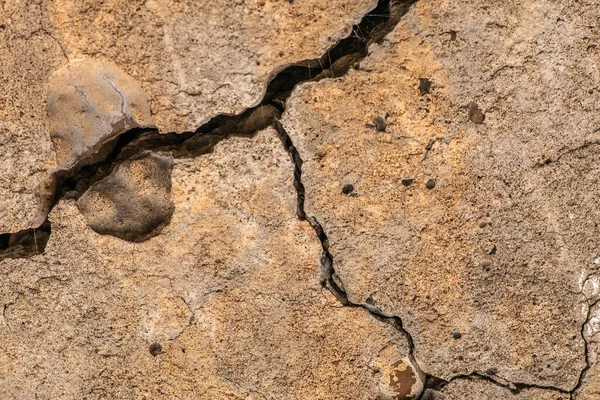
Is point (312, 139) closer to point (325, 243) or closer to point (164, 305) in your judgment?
point (325, 243)

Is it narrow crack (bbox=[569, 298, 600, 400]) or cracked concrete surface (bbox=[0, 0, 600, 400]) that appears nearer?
cracked concrete surface (bbox=[0, 0, 600, 400])

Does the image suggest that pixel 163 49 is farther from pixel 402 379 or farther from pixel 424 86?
pixel 402 379

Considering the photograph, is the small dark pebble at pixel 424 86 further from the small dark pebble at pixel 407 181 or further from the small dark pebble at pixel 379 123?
the small dark pebble at pixel 407 181

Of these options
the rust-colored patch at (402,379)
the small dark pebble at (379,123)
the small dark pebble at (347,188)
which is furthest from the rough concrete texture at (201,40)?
the rust-colored patch at (402,379)

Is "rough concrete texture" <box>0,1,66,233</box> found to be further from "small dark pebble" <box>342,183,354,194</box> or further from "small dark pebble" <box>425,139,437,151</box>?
"small dark pebble" <box>425,139,437,151</box>

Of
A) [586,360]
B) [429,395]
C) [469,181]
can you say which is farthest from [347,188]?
[586,360]

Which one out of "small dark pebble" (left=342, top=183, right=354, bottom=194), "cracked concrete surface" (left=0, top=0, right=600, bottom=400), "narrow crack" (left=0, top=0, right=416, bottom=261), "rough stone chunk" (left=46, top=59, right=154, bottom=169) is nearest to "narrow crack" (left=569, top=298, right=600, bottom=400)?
"cracked concrete surface" (left=0, top=0, right=600, bottom=400)
